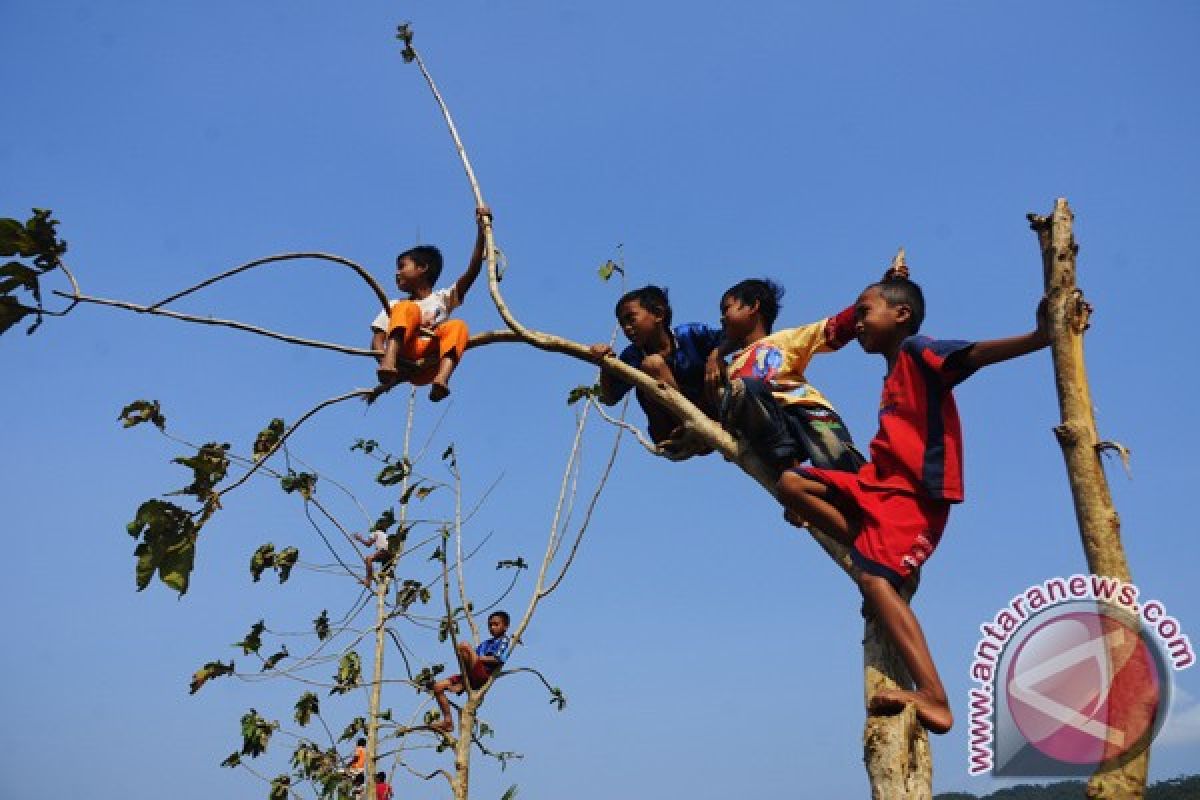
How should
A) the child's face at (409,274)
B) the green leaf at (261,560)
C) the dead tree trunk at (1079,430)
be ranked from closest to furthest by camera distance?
1. the dead tree trunk at (1079,430)
2. the child's face at (409,274)
3. the green leaf at (261,560)

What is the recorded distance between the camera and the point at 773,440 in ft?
11.9

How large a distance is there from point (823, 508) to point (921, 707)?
708 mm

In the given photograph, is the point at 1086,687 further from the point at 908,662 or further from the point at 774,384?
the point at 774,384

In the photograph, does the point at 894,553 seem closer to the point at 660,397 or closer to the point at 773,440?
the point at 773,440

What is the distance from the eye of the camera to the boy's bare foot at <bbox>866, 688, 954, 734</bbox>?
2775mm

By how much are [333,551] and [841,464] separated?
5.87m

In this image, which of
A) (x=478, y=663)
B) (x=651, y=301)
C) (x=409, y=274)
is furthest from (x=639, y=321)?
(x=478, y=663)

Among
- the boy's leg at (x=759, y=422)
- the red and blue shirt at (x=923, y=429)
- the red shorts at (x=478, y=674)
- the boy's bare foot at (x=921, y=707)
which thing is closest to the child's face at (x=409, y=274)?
the boy's leg at (x=759, y=422)

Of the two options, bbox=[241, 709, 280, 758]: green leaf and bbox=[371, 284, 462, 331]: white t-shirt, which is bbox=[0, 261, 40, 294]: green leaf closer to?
bbox=[371, 284, 462, 331]: white t-shirt

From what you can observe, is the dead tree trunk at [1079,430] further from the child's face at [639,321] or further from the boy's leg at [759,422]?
the child's face at [639,321]

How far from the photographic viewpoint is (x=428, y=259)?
5.54 m

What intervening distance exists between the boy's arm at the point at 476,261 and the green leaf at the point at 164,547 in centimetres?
175

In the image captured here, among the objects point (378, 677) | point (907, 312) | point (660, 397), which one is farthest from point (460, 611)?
point (907, 312)

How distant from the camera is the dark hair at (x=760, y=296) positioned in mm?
4434
